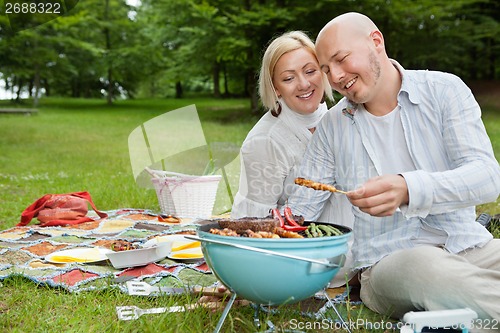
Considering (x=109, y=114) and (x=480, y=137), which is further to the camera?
(x=109, y=114)

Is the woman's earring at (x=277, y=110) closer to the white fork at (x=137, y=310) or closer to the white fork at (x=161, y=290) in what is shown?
the white fork at (x=161, y=290)

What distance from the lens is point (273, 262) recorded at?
1858mm

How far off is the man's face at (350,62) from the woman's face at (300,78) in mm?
913

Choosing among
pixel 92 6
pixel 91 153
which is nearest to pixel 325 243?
pixel 91 153

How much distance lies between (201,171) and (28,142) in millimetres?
7970

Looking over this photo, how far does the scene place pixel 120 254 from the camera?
3.15m

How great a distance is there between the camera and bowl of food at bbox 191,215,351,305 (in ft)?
6.08

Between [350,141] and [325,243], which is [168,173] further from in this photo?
[325,243]

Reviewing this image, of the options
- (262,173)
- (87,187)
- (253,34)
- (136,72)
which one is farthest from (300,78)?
(136,72)

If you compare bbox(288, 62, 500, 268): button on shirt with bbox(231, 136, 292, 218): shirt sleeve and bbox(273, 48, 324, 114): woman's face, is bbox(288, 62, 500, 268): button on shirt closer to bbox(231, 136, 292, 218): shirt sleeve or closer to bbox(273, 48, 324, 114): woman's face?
bbox(231, 136, 292, 218): shirt sleeve

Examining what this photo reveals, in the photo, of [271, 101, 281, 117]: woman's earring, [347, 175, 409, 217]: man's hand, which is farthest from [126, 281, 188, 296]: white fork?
Result: [271, 101, 281, 117]: woman's earring

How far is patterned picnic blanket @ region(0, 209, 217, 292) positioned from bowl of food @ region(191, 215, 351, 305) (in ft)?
2.29

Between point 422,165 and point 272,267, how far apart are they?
0.91 meters

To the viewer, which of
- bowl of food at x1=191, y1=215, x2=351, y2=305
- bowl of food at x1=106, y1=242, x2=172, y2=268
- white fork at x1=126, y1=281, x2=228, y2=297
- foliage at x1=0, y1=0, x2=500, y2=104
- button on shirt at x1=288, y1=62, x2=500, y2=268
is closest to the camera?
bowl of food at x1=191, y1=215, x2=351, y2=305
